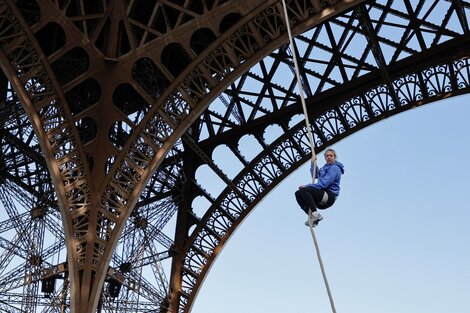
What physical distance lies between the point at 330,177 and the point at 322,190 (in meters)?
0.18

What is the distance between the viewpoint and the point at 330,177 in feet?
33.0

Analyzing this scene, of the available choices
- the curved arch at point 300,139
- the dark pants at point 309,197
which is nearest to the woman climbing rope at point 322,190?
the dark pants at point 309,197

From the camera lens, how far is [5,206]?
76.4 ft

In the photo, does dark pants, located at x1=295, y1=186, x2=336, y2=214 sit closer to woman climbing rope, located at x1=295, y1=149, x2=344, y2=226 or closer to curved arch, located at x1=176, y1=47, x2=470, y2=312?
woman climbing rope, located at x1=295, y1=149, x2=344, y2=226

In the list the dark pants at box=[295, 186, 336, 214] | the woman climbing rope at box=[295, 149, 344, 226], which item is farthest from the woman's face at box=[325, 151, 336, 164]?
the dark pants at box=[295, 186, 336, 214]

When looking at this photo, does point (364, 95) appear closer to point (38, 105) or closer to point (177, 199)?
point (177, 199)

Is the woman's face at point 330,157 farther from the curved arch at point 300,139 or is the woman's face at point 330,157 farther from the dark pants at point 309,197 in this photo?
the curved arch at point 300,139

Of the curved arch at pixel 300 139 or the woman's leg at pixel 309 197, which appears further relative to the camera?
the curved arch at pixel 300 139

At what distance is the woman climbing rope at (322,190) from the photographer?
9789 millimetres

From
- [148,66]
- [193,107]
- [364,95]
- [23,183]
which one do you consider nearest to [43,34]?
→ [148,66]

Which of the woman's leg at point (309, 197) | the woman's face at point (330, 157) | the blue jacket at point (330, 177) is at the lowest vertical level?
the woman's leg at point (309, 197)

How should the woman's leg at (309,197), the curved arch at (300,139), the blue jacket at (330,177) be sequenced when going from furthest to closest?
the curved arch at (300,139), the blue jacket at (330,177), the woman's leg at (309,197)

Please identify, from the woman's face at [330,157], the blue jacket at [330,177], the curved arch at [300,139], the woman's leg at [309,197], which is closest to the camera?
the woman's leg at [309,197]

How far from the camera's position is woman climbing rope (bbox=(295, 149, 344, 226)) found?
979 centimetres
